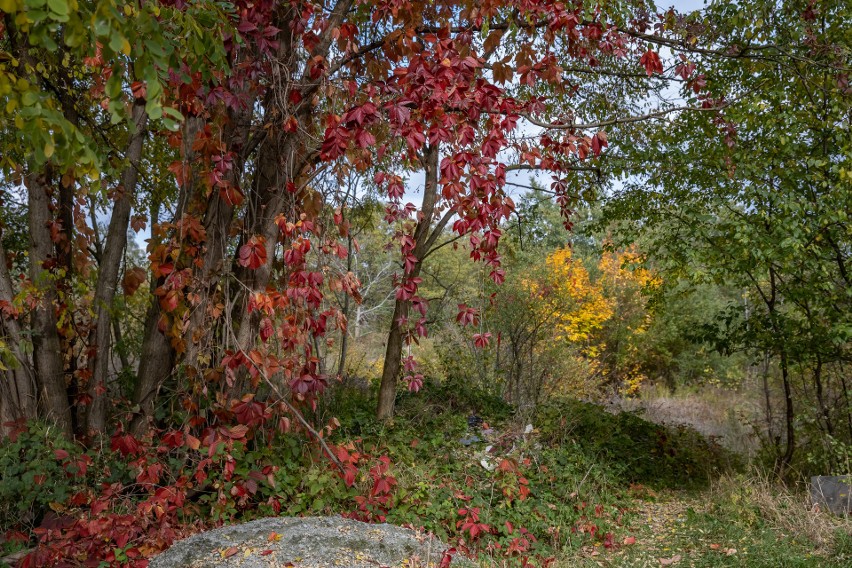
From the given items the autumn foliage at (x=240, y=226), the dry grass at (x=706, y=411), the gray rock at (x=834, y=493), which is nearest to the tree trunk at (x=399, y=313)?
the autumn foliage at (x=240, y=226)

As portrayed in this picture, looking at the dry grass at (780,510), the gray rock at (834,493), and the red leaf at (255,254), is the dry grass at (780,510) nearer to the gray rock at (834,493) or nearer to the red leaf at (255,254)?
the gray rock at (834,493)

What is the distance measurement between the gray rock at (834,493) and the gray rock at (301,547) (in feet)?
11.0

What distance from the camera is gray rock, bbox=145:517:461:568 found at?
3.05 meters

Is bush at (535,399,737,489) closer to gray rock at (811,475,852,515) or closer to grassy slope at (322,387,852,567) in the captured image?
grassy slope at (322,387,852,567)

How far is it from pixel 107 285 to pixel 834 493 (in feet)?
19.3

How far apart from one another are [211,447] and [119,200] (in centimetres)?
225

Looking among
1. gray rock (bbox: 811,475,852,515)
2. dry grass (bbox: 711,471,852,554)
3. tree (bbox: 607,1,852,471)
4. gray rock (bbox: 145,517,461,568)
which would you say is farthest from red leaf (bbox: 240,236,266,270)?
gray rock (bbox: 811,475,852,515)

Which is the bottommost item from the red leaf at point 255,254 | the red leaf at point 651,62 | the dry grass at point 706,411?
the dry grass at point 706,411

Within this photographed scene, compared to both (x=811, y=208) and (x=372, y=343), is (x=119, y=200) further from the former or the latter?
(x=372, y=343)

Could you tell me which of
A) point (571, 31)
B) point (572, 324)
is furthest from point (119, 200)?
point (572, 324)

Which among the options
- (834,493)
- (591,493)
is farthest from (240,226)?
(834,493)

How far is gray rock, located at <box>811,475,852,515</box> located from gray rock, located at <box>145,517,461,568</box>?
11.0 feet

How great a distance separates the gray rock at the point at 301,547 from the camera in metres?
3.05

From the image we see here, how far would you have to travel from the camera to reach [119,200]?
4879 mm
